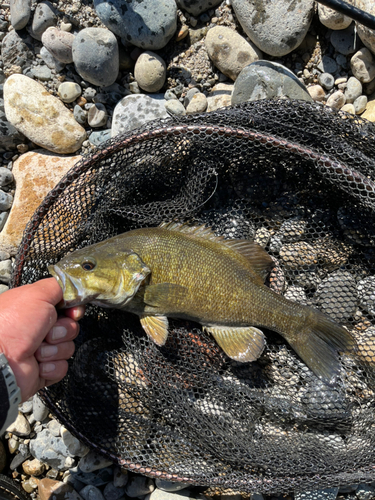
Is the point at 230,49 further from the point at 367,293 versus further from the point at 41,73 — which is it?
the point at 367,293

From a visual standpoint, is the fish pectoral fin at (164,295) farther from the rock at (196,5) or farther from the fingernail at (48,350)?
the rock at (196,5)

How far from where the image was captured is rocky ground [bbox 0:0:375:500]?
4.19 meters

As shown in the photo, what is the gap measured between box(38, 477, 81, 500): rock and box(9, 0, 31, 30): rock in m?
4.98

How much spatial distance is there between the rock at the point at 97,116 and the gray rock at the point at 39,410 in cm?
304

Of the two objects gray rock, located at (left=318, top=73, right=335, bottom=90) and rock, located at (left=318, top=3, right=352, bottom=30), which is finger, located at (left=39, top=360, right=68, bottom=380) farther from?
rock, located at (left=318, top=3, right=352, bottom=30)

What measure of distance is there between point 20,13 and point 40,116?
1263 mm

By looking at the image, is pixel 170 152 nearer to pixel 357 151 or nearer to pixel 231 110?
pixel 231 110

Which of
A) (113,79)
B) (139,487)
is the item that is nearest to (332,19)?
(113,79)

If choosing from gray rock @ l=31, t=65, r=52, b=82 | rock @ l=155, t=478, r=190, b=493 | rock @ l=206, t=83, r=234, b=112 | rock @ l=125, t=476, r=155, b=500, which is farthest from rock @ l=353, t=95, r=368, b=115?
rock @ l=125, t=476, r=155, b=500

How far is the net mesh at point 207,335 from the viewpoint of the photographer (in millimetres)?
3438

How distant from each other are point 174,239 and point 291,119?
1445 millimetres

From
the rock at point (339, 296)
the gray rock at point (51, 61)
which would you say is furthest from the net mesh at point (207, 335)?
the gray rock at point (51, 61)

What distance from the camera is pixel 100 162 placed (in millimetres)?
3514

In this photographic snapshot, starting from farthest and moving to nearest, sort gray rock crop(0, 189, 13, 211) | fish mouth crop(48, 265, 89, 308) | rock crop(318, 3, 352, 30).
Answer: gray rock crop(0, 189, 13, 211) → rock crop(318, 3, 352, 30) → fish mouth crop(48, 265, 89, 308)
